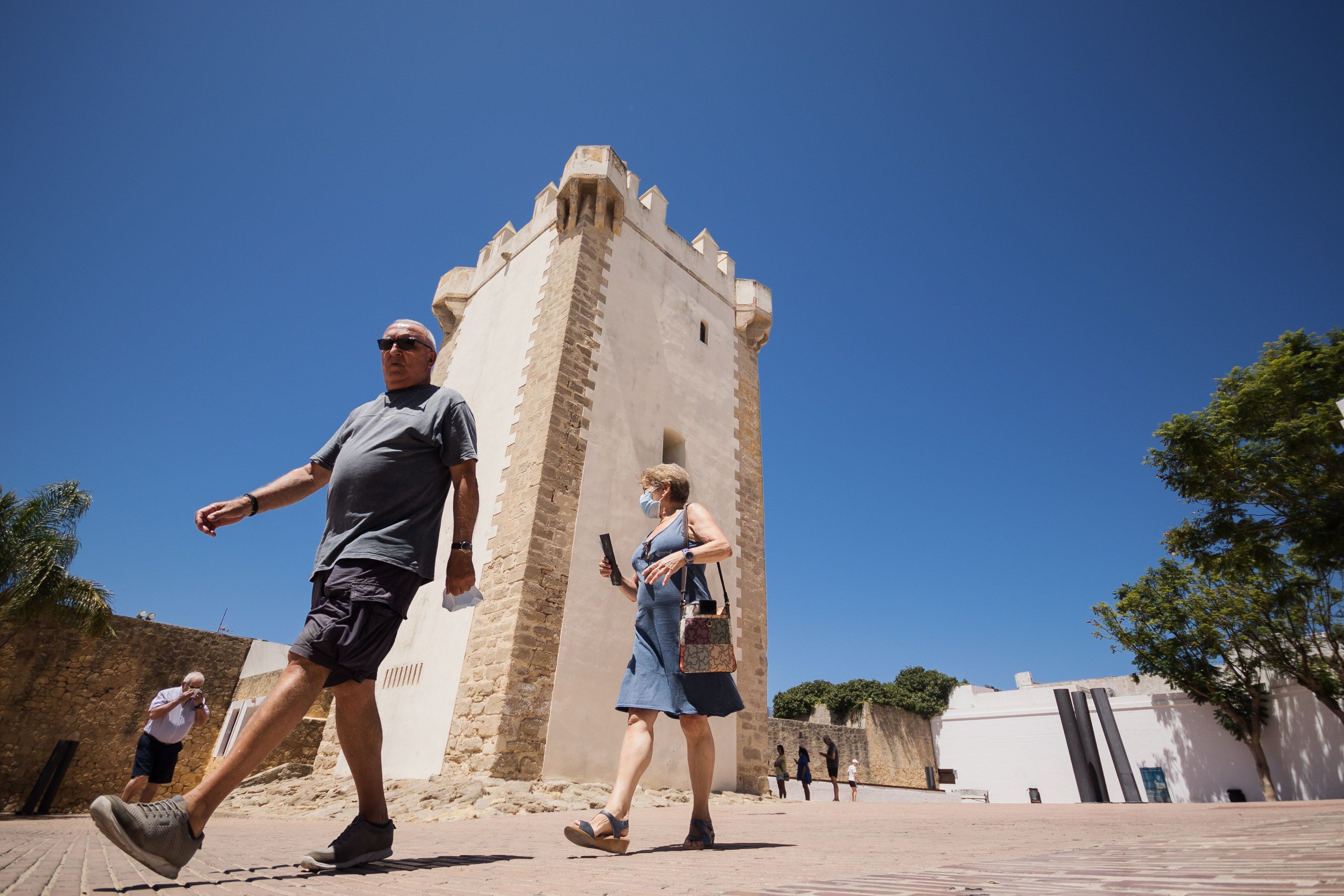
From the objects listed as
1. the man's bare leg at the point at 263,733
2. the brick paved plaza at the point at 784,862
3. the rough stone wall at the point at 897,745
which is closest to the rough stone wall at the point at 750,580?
the brick paved plaza at the point at 784,862

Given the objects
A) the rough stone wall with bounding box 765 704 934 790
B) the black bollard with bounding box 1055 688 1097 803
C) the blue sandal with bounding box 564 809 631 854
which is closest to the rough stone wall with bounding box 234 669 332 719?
the blue sandal with bounding box 564 809 631 854

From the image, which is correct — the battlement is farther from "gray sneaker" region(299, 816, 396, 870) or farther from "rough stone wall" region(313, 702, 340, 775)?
"gray sneaker" region(299, 816, 396, 870)

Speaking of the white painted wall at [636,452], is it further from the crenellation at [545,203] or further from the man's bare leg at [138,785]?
the man's bare leg at [138,785]

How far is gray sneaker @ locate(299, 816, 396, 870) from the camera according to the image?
2.05 metres

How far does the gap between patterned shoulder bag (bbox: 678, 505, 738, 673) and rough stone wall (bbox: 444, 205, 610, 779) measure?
457 centimetres

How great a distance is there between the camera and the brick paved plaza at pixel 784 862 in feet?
3.83

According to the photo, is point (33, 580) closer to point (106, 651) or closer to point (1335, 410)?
point (106, 651)

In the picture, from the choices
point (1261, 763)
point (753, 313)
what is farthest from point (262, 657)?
point (1261, 763)

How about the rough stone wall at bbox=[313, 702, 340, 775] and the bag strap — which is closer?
the bag strap

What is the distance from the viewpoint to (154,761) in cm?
603

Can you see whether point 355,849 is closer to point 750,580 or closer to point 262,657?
point 750,580

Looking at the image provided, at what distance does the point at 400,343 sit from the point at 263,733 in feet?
5.11

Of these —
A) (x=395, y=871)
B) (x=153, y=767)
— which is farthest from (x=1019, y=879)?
(x=153, y=767)

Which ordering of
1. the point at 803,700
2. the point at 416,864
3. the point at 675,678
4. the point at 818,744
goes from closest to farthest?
1. the point at 416,864
2. the point at 675,678
3. the point at 818,744
4. the point at 803,700
